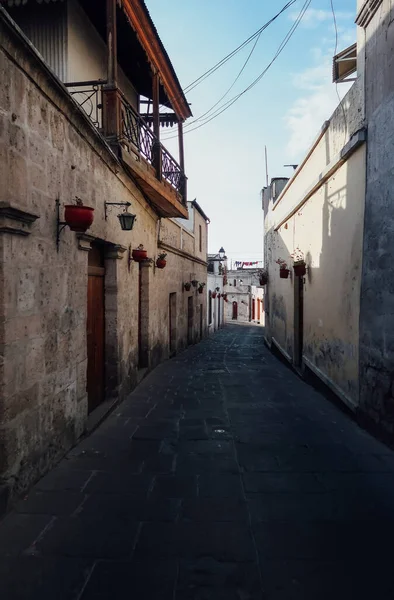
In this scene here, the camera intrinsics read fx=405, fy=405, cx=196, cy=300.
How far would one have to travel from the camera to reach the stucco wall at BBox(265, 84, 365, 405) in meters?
5.95

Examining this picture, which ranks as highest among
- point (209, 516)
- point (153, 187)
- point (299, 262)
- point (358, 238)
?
point (153, 187)

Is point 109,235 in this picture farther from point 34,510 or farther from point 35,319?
point 34,510

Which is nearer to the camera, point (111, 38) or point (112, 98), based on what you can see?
point (111, 38)

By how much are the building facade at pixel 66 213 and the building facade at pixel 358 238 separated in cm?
335

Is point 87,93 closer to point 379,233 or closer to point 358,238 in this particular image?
point 358,238

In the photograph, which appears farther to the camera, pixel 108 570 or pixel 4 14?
pixel 4 14

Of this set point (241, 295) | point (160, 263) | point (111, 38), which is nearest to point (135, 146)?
point (111, 38)

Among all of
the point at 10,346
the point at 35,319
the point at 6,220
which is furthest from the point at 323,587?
the point at 6,220

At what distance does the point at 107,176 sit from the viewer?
6074 mm

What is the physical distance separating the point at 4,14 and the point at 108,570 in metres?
3.93

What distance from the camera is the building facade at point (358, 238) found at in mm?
4965

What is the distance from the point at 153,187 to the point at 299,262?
12.8ft

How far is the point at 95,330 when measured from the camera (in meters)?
6.14

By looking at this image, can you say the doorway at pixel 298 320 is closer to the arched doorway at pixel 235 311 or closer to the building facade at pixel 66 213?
the building facade at pixel 66 213
